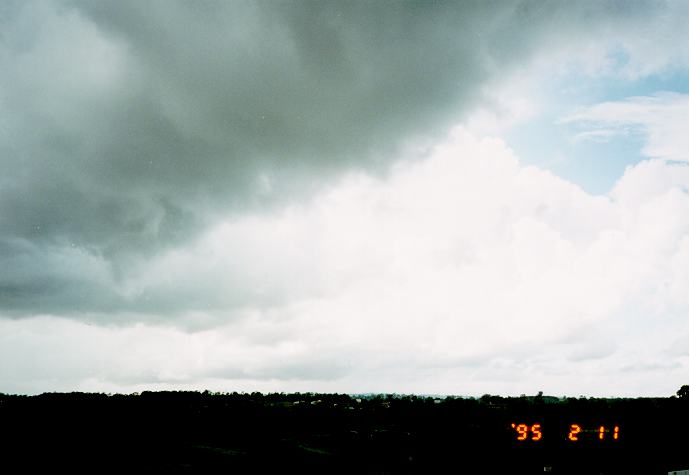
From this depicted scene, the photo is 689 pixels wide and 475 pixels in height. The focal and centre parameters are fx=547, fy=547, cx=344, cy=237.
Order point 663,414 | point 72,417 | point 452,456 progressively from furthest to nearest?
1. point 72,417
2. point 663,414
3. point 452,456

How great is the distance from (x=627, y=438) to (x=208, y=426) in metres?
99.9

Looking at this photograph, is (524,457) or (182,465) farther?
(182,465)

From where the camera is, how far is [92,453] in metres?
65.6

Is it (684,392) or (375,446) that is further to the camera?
(684,392)

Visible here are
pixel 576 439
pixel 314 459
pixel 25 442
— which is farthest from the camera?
pixel 25 442

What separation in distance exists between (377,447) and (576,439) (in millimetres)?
41051

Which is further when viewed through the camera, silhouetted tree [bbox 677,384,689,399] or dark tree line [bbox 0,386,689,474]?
silhouetted tree [bbox 677,384,689,399]

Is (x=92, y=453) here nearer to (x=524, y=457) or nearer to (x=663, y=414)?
(x=524, y=457)

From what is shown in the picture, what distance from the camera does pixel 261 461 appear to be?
60375mm

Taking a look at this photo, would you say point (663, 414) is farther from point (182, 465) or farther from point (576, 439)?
point (182, 465)

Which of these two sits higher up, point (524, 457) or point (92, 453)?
point (524, 457)

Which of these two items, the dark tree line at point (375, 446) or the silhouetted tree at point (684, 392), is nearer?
the dark tree line at point (375, 446)

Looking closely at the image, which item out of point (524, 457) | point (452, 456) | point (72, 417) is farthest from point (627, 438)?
point (72, 417)

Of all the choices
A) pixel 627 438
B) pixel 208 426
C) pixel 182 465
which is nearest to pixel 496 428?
pixel 627 438
